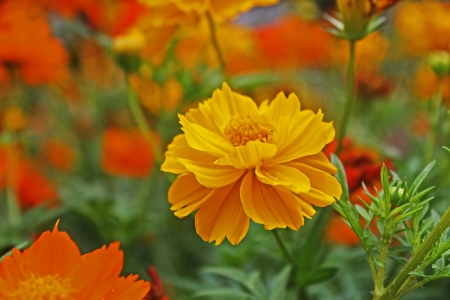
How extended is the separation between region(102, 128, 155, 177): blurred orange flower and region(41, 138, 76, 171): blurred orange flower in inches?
9.0

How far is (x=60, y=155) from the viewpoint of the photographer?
1.50m

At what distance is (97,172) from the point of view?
143 cm

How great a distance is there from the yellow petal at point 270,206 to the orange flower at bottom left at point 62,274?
10 cm

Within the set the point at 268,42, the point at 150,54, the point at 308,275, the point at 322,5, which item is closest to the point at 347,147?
the point at 308,275

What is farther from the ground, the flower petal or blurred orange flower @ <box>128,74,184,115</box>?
the flower petal

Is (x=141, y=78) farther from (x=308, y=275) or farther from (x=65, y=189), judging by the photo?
(x=308, y=275)

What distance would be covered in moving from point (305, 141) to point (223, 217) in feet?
0.30

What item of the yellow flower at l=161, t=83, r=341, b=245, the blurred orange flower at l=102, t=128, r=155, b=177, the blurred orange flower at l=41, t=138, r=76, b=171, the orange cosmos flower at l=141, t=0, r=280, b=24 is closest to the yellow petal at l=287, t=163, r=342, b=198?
the yellow flower at l=161, t=83, r=341, b=245

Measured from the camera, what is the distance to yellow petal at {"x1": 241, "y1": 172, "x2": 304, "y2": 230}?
0.48m

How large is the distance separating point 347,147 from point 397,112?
58 centimetres

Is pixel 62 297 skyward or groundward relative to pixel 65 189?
skyward

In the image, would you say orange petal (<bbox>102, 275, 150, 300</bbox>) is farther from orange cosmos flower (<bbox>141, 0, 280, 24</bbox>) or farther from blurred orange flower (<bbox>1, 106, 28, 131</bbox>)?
blurred orange flower (<bbox>1, 106, 28, 131</bbox>)

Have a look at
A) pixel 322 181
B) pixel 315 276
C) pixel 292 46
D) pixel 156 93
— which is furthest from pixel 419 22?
pixel 322 181

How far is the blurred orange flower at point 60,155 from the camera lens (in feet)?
4.90
